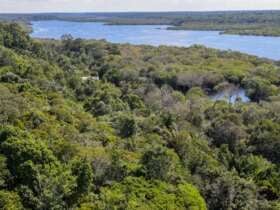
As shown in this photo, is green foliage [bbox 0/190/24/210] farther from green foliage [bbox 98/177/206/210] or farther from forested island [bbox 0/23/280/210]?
green foliage [bbox 98/177/206/210]

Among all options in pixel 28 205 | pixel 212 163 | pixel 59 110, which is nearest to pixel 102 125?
pixel 59 110

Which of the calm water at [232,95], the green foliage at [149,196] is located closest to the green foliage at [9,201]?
the green foliage at [149,196]

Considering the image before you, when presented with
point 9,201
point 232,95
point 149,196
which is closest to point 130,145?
point 149,196

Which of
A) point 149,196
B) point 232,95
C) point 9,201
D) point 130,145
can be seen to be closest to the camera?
point 9,201

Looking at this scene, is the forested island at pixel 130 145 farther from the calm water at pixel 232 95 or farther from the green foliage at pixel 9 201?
the calm water at pixel 232 95

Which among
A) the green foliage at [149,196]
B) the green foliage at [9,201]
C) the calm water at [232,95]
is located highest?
the green foliage at [9,201]

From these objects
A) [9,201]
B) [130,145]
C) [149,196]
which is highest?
[9,201]

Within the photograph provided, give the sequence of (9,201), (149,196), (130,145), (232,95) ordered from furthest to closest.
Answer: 1. (232,95)
2. (130,145)
3. (149,196)
4. (9,201)

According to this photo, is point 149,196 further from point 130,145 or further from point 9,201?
point 130,145

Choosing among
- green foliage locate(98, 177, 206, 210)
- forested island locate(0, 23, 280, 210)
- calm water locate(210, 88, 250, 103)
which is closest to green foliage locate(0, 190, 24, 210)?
forested island locate(0, 23, 280, 210)

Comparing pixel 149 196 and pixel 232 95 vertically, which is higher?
pixel 149 196
